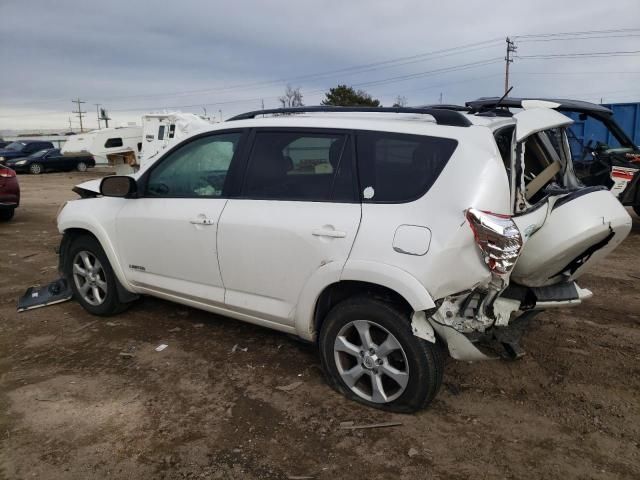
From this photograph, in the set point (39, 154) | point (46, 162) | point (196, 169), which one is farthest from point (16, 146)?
point (196, 169)

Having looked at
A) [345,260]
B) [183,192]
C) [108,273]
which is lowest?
[108,273]

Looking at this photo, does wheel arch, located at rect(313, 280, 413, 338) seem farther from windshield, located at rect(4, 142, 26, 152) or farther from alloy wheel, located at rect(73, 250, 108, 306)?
windshield, located at rect(4, 142, 26, 152)

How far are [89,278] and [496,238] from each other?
3.70 metres

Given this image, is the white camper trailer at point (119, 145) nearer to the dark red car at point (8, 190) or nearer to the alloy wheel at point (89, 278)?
the dark red car at point (8, 190)

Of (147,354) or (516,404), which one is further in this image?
(147,354)

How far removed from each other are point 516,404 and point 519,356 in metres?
0.56

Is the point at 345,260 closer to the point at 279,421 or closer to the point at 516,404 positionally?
the point at 279,421

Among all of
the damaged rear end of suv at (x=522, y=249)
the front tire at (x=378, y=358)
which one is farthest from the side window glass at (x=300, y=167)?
the damaged rear end of suv at (x=522, y=249)

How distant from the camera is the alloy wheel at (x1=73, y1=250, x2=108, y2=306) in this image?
472 centimetres

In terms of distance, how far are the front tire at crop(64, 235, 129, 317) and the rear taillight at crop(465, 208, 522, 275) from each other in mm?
3268

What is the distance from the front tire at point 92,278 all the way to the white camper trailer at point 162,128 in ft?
22.8

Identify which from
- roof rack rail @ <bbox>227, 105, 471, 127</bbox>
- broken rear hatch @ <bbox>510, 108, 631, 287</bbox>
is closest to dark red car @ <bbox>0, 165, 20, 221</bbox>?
roof rack rail @ <bbox>227, 105, 471, 127</bbox>

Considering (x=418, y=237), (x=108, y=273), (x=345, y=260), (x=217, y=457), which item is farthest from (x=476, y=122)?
(x=108, y=273)

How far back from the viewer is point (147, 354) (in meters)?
4.06
